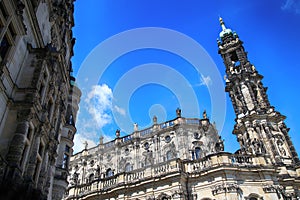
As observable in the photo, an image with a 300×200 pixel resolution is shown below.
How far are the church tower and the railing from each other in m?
6.16

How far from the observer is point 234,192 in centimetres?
2166

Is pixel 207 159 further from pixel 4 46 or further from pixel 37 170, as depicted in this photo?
pixel 4 46

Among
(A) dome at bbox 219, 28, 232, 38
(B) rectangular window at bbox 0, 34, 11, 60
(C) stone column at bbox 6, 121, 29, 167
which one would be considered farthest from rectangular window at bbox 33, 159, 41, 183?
(A) dome at bbox 219, 28, 232, 38

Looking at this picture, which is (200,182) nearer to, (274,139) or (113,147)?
(274,139)

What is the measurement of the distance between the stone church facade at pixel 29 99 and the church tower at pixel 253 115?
2190 cm

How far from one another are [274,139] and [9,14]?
33.8 meters

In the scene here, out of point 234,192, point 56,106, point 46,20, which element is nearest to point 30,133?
point 56,106

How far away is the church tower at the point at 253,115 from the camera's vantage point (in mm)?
33750

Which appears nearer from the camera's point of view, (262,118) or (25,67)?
(25,67)

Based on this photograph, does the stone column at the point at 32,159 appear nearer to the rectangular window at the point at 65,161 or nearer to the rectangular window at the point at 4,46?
the rectangular window at the point at 4,46

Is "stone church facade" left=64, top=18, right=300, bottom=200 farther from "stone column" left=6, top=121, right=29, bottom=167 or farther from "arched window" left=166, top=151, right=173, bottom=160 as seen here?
"stone column" left=6, top=121, right=29, bottom=167

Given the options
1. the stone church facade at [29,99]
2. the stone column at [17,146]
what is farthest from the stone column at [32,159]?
the stone column at [17,146]

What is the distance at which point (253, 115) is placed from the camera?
36.8 meters

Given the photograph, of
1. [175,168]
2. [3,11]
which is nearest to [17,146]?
[3,11]
